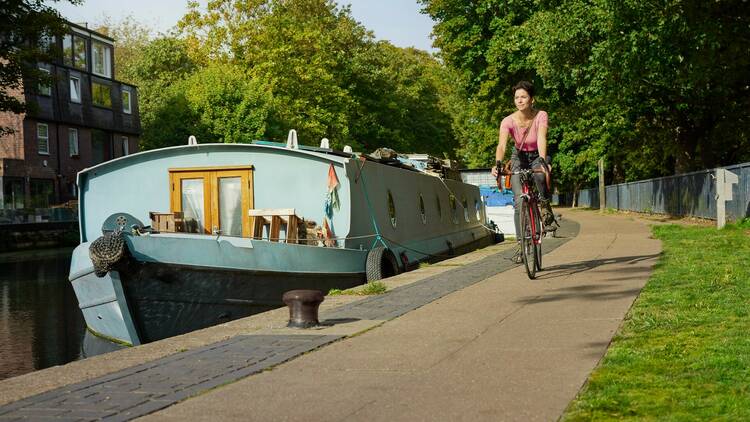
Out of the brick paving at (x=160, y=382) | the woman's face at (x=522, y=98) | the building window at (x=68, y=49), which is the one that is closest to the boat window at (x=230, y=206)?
the woman's face at (x=522, y=98)

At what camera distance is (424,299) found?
8805 millimetres

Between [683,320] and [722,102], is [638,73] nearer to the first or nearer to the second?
[722,102]

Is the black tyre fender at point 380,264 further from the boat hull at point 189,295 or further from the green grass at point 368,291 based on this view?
the green grass at point 368,291

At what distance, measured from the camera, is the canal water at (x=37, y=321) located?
11320 millimetres

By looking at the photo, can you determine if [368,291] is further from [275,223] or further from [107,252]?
[275,223]

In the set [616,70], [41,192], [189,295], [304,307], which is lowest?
[189,295]

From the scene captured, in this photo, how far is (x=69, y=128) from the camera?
→ 49.2m

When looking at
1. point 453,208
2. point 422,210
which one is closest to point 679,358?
point 422,210

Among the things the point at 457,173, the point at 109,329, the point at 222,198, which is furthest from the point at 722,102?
the point at 109,329

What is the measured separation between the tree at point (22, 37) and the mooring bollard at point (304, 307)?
77.5 feet

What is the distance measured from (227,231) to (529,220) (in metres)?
5.07

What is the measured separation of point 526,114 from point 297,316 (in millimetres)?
4310

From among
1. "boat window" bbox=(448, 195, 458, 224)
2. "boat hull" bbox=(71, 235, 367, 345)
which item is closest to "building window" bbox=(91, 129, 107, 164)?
"boat window" bbox=(448, 195, 458, 224)

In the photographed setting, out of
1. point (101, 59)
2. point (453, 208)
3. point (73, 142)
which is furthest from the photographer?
point (101, 59)
